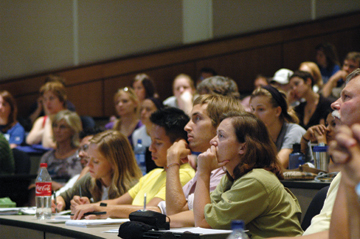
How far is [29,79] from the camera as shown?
21.9 feet

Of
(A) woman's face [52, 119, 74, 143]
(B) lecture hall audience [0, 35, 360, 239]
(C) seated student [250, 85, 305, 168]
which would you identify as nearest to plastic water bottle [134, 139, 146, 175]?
(B) lecture hall audience [0, 35, 360, 239]

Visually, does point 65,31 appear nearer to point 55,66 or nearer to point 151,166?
point 55,66

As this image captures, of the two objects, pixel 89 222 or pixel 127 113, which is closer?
pixel 89 222

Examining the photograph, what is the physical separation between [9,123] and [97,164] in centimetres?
296

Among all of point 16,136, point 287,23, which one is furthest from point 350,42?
point 16,136

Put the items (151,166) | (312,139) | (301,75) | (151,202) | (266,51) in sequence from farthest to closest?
(266,51) → (301,75) → (151,166) → (312,139) → (151,202)

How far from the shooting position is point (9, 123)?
570 centimetres

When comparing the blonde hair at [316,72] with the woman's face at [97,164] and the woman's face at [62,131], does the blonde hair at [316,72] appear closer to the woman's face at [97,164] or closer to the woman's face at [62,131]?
the woman's face at [62,131]

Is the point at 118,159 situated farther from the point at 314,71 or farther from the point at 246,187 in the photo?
the point at 314,71

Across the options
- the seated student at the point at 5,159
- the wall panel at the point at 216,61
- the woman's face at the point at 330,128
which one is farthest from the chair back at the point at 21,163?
the woman's face at the point at 330,128

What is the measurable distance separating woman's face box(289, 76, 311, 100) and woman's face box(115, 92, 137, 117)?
1.67m

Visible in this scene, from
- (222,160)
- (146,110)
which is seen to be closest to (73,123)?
(146,110)

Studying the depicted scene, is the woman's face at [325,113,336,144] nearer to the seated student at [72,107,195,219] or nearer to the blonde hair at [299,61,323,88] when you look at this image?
the seated student at [72,107,195,219]

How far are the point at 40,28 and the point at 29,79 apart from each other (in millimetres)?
700
